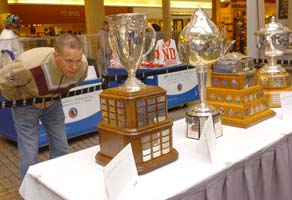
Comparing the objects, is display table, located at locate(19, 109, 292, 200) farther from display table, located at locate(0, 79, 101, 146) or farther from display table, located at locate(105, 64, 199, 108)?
display table, located at locate(105, 64, 199, 108)

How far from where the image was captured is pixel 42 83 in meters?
2.13

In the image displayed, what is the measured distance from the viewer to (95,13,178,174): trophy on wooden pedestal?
47.2 inches

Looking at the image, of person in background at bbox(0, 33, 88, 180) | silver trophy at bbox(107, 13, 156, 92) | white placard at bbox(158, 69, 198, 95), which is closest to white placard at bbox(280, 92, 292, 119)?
silver trophy at bbox(107, 13, 156, 92)

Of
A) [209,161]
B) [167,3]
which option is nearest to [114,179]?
[209,161]

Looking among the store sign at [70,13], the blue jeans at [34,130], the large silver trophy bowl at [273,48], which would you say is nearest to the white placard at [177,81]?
the blue jeans at [34,130]

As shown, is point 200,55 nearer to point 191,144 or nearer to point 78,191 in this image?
point 191,144

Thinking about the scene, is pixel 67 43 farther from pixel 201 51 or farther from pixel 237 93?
pixel 237 93

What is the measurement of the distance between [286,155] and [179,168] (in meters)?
0.55

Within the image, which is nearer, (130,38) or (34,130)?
(130,38)

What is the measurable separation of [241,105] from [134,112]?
68 cm

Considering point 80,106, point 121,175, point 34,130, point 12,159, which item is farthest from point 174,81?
point 121,175

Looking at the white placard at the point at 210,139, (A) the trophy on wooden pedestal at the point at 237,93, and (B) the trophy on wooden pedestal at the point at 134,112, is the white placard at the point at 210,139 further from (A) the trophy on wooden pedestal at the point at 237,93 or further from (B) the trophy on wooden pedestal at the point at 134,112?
(A) the trophy on wooden pedestal at the point at 237,93

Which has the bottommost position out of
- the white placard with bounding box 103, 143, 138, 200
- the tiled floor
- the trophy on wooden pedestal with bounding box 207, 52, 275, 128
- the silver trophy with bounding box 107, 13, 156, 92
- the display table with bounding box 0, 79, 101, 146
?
the tiled floor

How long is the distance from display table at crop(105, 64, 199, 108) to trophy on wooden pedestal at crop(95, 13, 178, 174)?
3.19 meters
